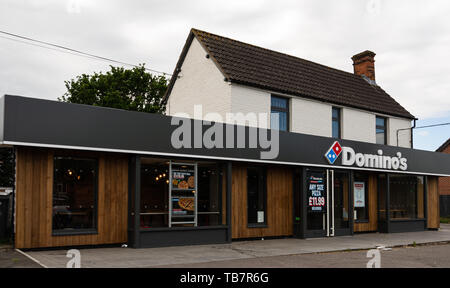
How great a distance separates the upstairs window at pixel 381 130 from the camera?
22.8 m


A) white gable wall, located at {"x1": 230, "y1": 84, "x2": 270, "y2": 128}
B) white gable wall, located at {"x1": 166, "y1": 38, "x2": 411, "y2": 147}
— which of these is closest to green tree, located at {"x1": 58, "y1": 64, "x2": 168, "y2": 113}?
white gable wall, located at {"x1": 166, "y1": 38, "x2": 411, "y2": 147}

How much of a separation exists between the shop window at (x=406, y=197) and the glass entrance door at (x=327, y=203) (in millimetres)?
3397

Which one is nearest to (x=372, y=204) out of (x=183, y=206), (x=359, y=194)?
(x=359, y=194)

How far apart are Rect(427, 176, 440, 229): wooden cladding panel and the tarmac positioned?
252 inches

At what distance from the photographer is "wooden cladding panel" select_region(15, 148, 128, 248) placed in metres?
11.4

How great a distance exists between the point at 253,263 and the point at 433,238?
10.5 m

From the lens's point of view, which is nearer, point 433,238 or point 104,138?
point 104,138

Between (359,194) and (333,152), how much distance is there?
312 centimetres

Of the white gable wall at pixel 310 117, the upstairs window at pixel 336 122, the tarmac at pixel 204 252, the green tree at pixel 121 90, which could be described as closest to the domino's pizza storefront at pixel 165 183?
the tarmac at pixel 204 252

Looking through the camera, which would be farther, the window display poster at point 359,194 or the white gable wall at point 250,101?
the window display poster at point 359,194

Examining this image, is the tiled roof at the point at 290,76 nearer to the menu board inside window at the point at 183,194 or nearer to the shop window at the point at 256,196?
the shop window at the point at 256,196

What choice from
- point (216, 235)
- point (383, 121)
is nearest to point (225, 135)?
point (216, 235)

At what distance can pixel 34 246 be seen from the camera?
11469mm

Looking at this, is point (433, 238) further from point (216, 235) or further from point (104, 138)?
point (104, 138)
